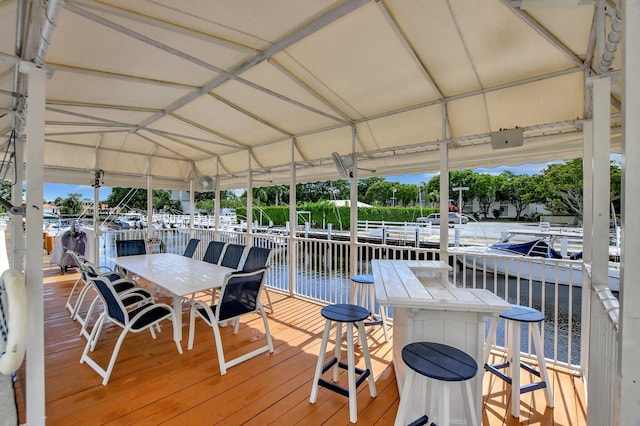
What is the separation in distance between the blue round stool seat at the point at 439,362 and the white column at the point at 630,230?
635 millimetres

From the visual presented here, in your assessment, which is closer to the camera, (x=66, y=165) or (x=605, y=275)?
(x=605, y=275)

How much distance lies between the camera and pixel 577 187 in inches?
591

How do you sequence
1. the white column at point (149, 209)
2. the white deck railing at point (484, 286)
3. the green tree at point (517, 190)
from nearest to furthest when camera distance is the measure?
1. the white deck railing at point (484, 286)
2. the white column at point (149, 209)
3. the green tree at point (517, 190)

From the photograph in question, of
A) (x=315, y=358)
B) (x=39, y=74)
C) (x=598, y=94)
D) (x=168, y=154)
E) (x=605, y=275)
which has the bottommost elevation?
(x=315, y=358)

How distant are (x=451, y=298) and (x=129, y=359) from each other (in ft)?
9.56

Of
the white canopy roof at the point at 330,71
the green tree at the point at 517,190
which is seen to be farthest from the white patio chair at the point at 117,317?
the green tree at the point at 517,190

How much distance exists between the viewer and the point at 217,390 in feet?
7.43

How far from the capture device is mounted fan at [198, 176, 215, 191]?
21.1 feet

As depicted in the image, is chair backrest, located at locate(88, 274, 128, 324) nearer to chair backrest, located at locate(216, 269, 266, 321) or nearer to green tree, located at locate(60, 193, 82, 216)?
chair backrest, located at locate(216, 269, 266, 321)

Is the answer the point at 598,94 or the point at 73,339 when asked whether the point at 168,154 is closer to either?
the point at 73,339

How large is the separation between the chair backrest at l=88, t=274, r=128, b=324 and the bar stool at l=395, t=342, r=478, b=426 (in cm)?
230

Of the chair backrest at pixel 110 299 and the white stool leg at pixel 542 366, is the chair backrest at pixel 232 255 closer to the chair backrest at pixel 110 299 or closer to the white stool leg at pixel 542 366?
the chair backrest at pixel 110 299

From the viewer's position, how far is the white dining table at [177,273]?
2869 millimetres

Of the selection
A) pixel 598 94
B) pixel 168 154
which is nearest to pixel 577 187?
pixel 598 94
